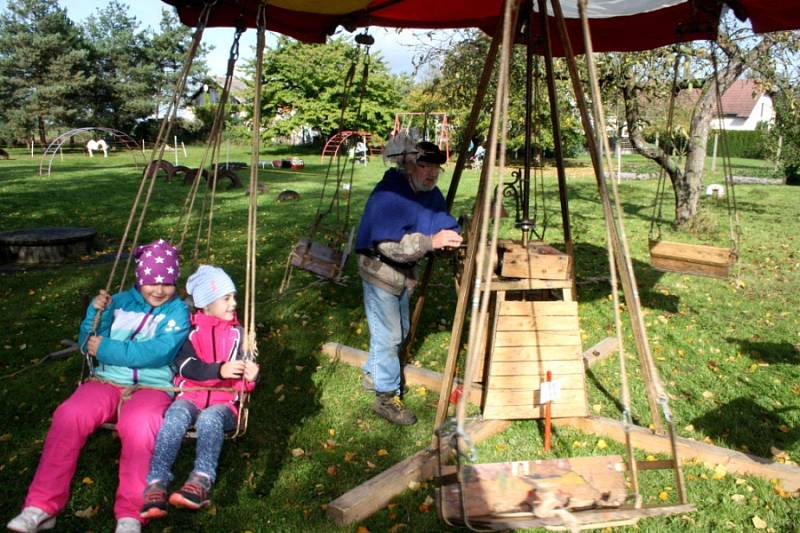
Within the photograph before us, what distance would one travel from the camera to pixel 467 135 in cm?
481

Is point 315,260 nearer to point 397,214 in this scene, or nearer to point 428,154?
point 397,214

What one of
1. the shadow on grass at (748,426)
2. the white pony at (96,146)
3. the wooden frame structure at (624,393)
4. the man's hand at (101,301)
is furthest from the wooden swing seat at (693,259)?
the white pony at (96,146)

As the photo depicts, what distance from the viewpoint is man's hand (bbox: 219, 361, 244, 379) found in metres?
3.47

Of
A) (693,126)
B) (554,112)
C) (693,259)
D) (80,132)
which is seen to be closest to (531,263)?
(554,112)

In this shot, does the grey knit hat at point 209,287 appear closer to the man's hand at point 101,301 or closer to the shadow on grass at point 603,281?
the man's hand at point 101,301

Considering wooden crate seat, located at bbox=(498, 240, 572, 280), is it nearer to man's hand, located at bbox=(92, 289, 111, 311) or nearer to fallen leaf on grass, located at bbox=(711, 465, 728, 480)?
fallen leaf on grass, located at bbox=(711, 465, 728, 480)

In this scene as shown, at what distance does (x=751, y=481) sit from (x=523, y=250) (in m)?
1.95

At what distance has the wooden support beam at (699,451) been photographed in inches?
153

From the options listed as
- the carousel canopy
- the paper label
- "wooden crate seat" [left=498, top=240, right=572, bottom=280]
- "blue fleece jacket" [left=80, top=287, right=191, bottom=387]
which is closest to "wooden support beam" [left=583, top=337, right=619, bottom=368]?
the paper label

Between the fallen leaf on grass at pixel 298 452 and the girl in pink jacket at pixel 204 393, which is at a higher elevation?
the girl in pink jacket at pixel 204 393

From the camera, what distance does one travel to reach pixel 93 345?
11.8 feet

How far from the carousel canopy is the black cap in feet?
3.34

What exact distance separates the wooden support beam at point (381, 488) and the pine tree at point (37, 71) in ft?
140

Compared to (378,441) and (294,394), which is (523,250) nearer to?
(378,441)
